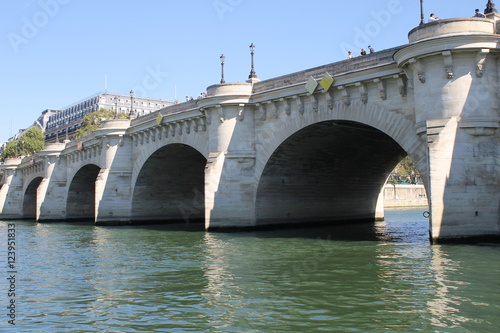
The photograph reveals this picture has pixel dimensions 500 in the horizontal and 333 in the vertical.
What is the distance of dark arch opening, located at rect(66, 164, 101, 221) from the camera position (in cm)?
6378

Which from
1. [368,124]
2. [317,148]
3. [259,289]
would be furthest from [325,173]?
[259,289]

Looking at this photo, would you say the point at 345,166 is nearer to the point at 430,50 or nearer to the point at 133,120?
the point at 430,50

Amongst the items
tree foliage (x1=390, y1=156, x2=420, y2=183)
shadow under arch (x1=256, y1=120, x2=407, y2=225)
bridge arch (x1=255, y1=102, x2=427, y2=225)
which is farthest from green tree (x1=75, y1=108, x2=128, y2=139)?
bridge arch (x1=255, y1=102, x2=427, y2=225)

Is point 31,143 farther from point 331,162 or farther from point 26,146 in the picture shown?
point 331,162

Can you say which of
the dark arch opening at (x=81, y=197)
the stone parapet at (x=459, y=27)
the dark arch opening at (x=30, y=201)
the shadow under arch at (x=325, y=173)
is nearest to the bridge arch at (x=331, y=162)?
the shadow under arch at (x=325, y=173)

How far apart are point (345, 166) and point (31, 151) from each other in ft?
312

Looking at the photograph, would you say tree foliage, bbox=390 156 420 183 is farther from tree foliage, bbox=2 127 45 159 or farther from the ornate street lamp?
the ornate street lamp

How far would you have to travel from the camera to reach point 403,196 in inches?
3585

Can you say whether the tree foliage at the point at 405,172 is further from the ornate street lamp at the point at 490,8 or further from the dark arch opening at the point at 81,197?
the ornate street lamp at the point at 490,8

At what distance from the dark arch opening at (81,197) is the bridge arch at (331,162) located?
1266 inches

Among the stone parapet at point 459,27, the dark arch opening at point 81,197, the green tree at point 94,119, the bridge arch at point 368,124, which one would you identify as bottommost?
the dark arch opening at point 81,197

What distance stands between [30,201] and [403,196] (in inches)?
2339

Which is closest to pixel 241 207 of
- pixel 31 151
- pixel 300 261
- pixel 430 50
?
pixel 300 261

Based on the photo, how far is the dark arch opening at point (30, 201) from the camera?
79750mm
